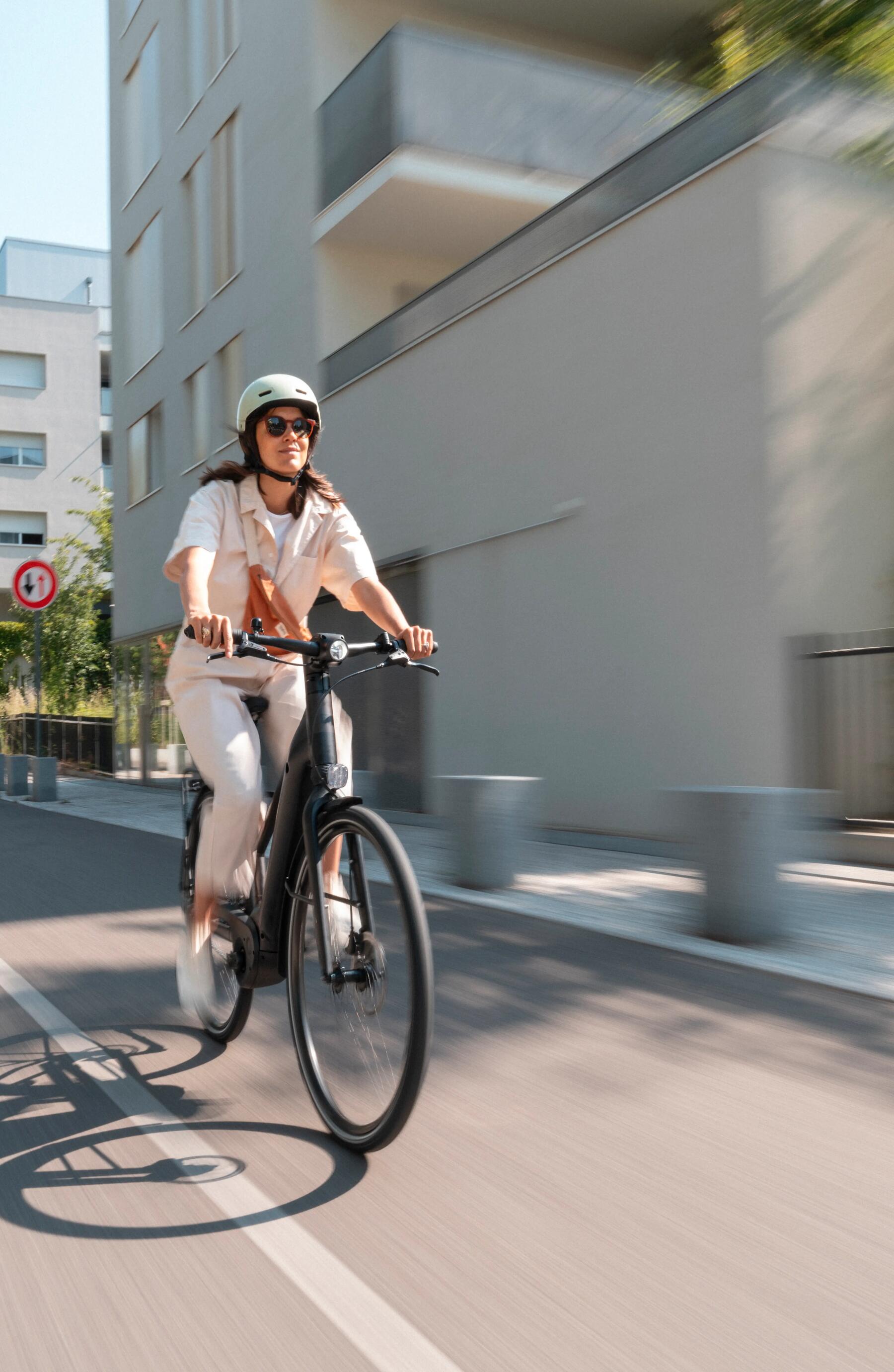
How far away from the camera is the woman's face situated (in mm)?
3855

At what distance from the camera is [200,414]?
2088 cm

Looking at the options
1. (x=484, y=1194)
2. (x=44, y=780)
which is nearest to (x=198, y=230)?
(x=44, y=780)

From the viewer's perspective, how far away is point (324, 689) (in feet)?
11.3

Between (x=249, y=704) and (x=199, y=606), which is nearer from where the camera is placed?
(x=199, y=606)

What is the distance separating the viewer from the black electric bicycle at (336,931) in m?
3.01

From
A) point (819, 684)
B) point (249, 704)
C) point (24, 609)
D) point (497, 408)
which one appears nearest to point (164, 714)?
point (497, 408)

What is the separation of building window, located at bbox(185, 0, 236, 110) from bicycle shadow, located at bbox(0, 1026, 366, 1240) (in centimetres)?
1749

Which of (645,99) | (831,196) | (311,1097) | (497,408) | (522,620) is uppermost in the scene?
(645,99)

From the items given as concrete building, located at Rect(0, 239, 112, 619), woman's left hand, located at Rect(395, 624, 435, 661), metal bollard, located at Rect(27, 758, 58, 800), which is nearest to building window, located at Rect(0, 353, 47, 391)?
concrete building, located at Rect(0, 239, 112, 619)

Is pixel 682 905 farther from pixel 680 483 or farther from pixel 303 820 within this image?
pixel 680 483

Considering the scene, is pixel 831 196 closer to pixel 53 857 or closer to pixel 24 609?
pixel 53 857

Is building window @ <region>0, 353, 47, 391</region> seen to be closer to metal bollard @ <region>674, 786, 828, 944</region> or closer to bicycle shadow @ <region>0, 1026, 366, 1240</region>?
metal bollard @ <region>674, 786, 828, 944</region>

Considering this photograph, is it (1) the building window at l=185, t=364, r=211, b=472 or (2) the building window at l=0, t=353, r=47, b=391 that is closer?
(1) the building window at l=185, t=364, r=211, b=472

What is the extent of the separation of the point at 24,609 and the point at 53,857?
32295 millimetres
